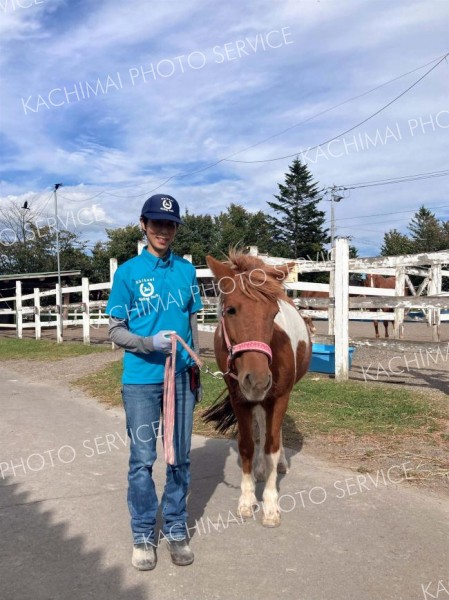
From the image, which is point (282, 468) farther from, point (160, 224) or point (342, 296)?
point (342, 296)

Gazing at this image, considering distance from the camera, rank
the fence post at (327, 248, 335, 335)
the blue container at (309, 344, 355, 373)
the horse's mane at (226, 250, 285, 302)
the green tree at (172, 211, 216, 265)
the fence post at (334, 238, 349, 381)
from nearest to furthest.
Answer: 1. the horse's mane at (226, 250, 285, 302)
2. the fence post at (334, 238, 349, 381)
3. the fence post at (327, 248, 335, 335)
4. the blue container at (309, 344, 355, 373)
5. the green tree at (172, 211, 216, 265)

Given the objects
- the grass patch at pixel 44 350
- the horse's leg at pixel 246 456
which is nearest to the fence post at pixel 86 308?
the grass patch at pixel 44 350

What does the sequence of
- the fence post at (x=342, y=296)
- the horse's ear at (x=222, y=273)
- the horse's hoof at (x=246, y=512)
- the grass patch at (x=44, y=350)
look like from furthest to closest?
the grass patch at (x=44, y=350), the fence post at (x=342, y=296), the horse's hoof at (x=246, y=512), the horse's ear at (x=222, y=273)

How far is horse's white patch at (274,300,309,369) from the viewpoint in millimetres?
4035

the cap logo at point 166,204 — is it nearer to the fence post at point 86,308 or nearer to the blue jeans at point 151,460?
the blue jeans at point 151,460

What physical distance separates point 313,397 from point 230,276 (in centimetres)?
409

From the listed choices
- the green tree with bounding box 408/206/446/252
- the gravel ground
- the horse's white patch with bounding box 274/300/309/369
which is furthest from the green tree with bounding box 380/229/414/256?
the horse's white patch with bounding box 274/300/309/369

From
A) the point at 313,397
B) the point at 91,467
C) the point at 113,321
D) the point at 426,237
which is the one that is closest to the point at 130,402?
the point at 113,321

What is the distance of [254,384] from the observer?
289 cm

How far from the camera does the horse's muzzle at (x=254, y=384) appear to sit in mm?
2891

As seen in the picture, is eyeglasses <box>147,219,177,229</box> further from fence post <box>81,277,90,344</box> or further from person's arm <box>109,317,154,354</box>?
fence post <box>81,277,90,344</box>

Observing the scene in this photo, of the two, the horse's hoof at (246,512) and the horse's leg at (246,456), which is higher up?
the horse's leg at (246,456)

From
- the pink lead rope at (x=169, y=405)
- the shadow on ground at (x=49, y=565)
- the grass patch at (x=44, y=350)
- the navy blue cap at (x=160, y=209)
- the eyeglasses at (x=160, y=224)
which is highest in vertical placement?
the navy blue cap at (x=160, y=209)

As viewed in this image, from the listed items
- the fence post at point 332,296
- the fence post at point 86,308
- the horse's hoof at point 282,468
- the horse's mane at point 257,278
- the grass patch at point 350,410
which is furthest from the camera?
the fence post at point 86,308
